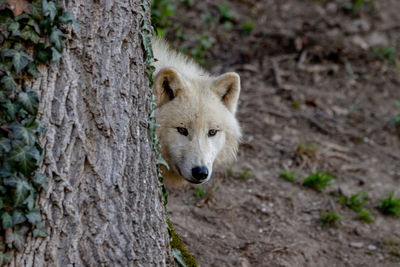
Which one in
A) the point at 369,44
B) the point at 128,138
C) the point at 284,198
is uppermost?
the point at 128,138

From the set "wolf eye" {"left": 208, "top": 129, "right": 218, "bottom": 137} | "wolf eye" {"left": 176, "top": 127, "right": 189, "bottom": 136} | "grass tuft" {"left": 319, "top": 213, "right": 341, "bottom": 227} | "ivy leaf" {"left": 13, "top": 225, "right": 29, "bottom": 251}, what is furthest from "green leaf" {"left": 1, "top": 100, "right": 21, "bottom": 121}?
"grass tuft" {"left": 319, "top": 213, "right": 341, "bottom": 227}

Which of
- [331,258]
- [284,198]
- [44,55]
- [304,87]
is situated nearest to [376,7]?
[304,87]

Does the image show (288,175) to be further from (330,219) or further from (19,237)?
(19,237)

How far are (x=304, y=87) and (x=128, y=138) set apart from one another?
19.4ft

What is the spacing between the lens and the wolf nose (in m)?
3.87

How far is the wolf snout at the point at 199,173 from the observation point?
3.87m

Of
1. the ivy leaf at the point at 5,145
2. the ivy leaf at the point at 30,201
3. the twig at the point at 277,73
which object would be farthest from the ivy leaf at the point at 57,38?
the twig at the point at 277,73

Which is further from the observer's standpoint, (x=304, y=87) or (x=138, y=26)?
(x=304, y=87)

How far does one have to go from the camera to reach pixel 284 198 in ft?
17.9

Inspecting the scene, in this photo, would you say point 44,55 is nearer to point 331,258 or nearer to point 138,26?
point 138,26

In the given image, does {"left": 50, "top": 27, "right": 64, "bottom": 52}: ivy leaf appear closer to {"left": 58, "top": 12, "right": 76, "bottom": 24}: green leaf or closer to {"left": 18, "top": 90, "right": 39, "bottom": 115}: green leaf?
{"left": 58, "top": 12, "right": 76, "bottom": 24}: green leaf

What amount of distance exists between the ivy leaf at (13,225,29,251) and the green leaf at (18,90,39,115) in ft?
2.16

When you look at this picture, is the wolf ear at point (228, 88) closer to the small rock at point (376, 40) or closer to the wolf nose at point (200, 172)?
the wolf nose at point (200, 172)

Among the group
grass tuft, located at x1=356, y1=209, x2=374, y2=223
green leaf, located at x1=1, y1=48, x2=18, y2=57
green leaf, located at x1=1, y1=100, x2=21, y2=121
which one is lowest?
grass tuft, located at x1=356, y1=209, x2=374, y2=223
